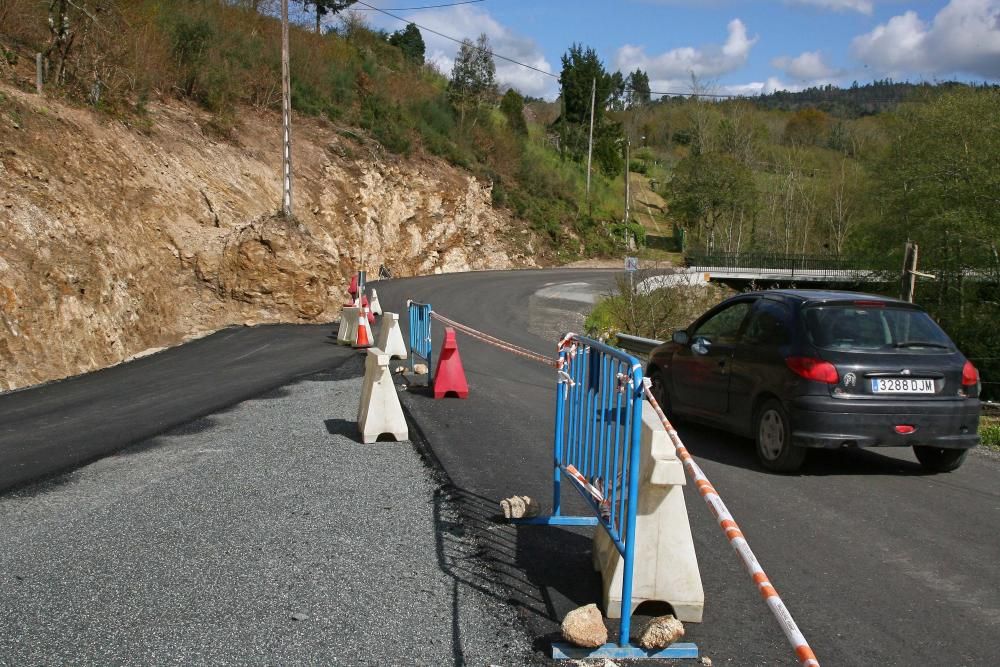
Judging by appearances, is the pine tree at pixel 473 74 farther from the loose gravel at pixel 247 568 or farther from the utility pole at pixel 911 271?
the loose gravel at pixel 247 568

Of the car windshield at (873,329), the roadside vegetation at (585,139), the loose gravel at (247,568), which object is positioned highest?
the roadside vegetation at (585,139)

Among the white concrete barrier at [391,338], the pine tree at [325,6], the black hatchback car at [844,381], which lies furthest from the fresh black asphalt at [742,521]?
the pine tree at [325,6]

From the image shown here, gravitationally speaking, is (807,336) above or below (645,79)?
below

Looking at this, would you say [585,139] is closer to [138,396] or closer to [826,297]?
[138,396]

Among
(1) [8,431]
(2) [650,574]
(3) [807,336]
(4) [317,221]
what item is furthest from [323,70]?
(2) [650,574]

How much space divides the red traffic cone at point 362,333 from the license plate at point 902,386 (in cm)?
1206

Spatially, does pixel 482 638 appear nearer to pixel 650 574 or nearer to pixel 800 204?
pixel 650 574

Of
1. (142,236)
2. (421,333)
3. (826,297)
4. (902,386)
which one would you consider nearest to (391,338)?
(421,333)

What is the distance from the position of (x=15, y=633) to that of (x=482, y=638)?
2262 mm

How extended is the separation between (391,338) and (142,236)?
9.55 metres

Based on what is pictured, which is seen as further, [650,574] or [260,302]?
[260,302]

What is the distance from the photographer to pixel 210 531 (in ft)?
18.9

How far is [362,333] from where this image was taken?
1792cm

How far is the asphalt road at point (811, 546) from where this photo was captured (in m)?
4.33
